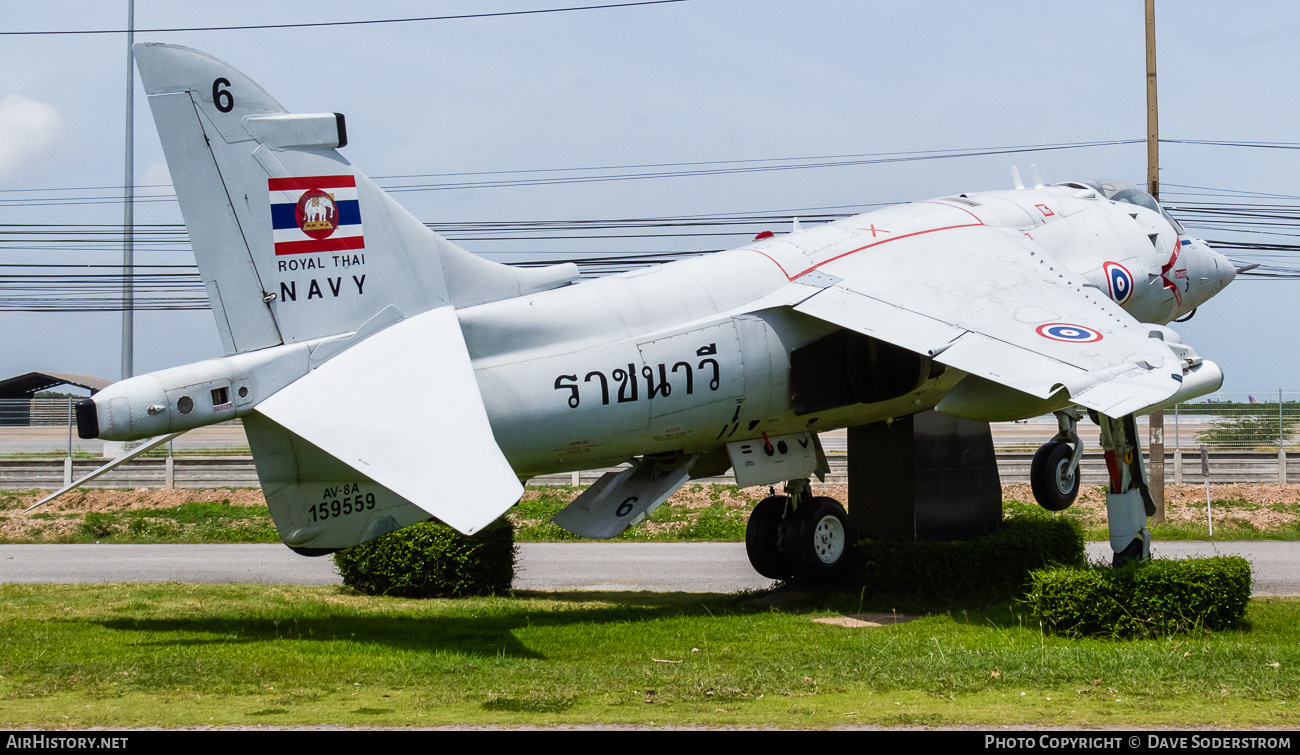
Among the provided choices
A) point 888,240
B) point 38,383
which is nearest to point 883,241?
point 888,240

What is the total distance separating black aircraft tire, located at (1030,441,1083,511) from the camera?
16281 mm

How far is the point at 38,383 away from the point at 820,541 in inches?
2155

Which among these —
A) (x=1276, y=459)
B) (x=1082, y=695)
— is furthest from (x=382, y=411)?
(x=1276, y=459)

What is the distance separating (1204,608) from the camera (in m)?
12.1

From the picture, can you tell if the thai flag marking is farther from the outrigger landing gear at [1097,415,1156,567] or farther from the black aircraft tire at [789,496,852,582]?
the outrigger landing gear at [1097,415,1156,567]

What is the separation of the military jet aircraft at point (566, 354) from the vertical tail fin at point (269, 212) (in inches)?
0.9

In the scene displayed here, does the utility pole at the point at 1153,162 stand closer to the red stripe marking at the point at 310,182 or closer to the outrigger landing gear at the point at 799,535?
the outrigger landing gear at the point at 799,535

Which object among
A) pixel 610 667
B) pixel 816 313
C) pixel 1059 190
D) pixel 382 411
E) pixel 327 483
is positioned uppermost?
pixel 1059 190

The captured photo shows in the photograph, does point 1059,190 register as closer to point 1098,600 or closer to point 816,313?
point 816,313

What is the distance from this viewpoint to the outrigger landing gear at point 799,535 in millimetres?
15008

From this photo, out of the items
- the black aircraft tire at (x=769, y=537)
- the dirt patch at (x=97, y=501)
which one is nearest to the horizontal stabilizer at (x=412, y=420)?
the black aircraft tire at (x=769, y=537)
